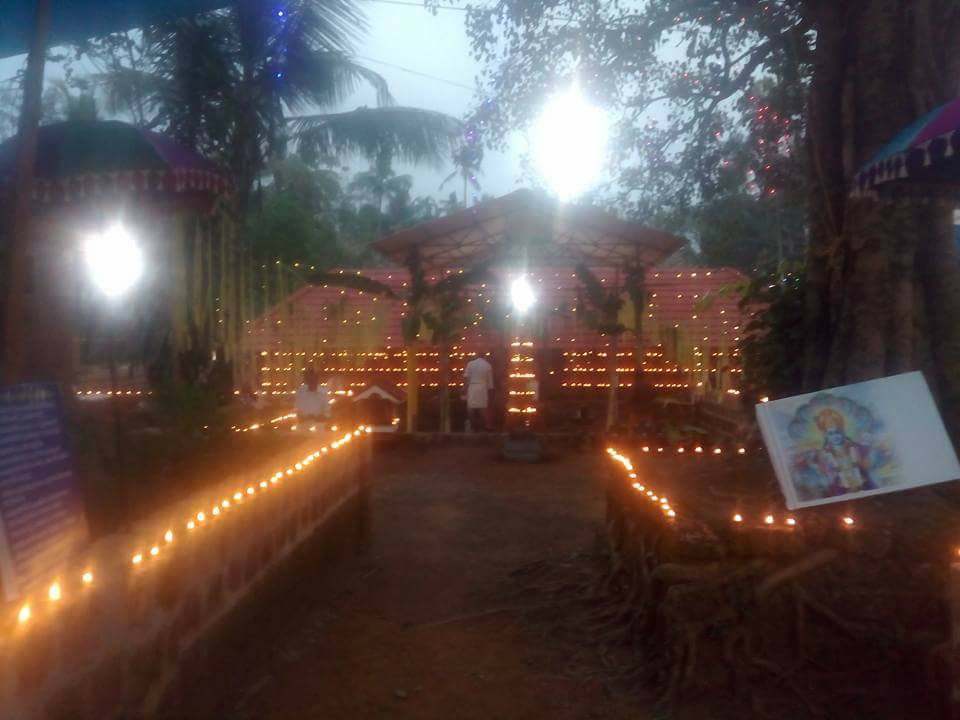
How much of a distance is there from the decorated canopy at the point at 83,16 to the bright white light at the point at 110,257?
4.43ft

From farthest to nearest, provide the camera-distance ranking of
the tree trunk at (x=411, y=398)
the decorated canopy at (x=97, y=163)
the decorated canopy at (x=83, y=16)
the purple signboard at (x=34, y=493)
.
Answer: the tree trunk at (x=411, y=398), the decorated canopy at (x=83, y=16), the decorated canopy at (x=97, y=163), the purple signboard at (x=34, y=493)

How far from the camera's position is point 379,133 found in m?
17.7

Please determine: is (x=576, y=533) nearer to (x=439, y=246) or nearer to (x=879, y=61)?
(x=879, y=61)

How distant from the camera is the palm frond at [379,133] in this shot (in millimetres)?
16656

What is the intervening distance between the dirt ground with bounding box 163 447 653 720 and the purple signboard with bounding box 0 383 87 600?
862mm

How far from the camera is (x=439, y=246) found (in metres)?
14.8

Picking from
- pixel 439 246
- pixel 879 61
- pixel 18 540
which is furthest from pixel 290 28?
pixel 18 540

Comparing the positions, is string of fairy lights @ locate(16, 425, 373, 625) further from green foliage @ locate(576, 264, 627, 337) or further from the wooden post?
green foliage @ locate(576, 264, 627, 337)

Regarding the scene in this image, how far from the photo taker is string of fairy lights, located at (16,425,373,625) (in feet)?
10.2

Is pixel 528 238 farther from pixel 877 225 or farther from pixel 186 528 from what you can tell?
pixel 186 528

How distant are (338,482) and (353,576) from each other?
0.70 m

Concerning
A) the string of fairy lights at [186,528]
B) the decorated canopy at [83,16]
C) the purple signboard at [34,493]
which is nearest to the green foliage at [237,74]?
the decorated canopy at [83,16]

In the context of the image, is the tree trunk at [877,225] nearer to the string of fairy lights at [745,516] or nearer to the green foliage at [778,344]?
the green foliage at [778,344]

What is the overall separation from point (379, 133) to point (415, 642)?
42.7ft
